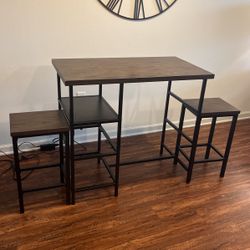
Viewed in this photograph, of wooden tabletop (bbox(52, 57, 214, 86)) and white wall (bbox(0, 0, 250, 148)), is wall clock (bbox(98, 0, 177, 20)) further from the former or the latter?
wooden tabletop (bbox(52, 57, 214, 86))

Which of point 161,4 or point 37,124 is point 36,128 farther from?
point 161,4

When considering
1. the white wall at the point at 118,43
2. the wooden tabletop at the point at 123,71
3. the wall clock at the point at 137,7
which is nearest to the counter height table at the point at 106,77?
the wooden tabletop at the point at 123,71

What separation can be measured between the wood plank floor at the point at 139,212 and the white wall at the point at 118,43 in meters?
0.69

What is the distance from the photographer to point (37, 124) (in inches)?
79.8

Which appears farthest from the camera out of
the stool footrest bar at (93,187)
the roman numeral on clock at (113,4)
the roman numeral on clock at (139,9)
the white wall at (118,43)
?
the roman numeral on clock at (139,9)

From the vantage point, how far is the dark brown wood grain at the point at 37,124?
76.2 inches

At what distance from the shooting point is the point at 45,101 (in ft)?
9.23

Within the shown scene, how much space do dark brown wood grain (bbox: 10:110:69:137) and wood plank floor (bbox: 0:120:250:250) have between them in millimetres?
612

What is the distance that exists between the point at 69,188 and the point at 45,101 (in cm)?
100

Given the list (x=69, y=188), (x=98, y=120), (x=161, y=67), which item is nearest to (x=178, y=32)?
(x=161, y=67)

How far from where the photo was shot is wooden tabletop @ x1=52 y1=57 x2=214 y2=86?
76.9 inches

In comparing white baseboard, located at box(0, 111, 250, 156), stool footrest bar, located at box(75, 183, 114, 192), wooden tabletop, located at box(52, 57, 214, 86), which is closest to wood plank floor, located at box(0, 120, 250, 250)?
stool footrest bar, located at box(75, 183, 114, 192)

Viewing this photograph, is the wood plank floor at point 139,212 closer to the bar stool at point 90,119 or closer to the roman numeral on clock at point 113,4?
the bar stool at point 90,119

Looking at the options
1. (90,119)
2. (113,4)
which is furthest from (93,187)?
(113,4)
